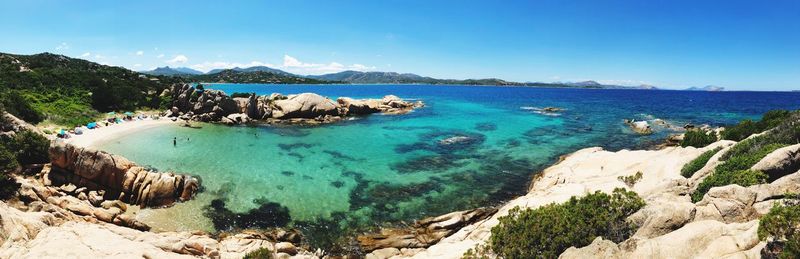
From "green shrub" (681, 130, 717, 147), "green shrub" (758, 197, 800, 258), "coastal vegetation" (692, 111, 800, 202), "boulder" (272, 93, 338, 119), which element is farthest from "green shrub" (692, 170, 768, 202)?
"boulder" (272, 93, 338, 119)

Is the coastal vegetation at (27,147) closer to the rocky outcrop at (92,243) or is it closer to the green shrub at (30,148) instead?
the green shrub at (30,148)

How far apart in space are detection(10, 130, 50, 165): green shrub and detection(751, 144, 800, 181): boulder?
1716 inches

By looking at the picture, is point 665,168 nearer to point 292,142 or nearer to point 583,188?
point 583,188

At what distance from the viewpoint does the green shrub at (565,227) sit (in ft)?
41.5

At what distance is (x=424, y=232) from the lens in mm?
21469

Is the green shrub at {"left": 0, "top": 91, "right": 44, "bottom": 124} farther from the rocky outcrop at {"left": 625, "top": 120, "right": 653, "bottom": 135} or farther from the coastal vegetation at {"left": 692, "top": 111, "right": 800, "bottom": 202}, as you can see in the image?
the rocky outcrop at {"left": 625, "top": 120, "right": 653, "bottom": 135}

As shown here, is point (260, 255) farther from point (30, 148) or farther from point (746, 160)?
point (30, 148)

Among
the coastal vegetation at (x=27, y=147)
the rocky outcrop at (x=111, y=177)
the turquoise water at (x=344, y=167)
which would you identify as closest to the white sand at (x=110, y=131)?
the turquoise water at (x=344, y=167)

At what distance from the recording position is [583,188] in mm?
21906

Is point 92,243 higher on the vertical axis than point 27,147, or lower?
lower

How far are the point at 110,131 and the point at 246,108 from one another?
21.2m

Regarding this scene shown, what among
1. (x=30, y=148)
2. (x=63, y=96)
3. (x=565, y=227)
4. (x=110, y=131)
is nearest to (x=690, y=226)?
(x=565, y=227)

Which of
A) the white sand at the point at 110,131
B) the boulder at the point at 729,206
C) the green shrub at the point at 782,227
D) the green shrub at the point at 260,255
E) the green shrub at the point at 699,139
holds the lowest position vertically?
the green shrub at the point at 260,255

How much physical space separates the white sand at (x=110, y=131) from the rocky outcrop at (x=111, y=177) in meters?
11.3
